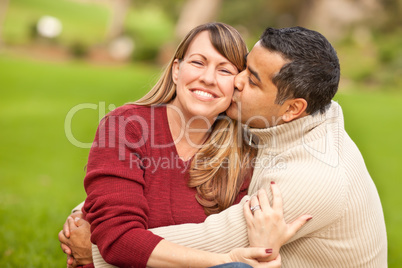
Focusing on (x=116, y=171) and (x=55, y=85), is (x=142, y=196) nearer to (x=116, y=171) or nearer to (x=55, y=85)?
(x=116, y=171)

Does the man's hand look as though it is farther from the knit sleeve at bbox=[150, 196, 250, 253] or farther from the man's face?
the man's face

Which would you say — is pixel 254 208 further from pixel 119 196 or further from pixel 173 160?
pixel 119 196

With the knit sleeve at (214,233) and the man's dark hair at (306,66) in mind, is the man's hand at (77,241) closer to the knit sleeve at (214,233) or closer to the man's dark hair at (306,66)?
the knit sleeve at (214,233)

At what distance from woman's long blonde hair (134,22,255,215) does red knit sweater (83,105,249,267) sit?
7 cm

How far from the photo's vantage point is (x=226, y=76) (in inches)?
116

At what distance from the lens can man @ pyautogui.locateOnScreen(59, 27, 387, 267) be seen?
2.49 m

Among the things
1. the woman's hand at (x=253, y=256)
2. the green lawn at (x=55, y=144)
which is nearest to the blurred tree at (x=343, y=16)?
the green lawn at (x=55, y=144)

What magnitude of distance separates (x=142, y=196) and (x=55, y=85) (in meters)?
15.2

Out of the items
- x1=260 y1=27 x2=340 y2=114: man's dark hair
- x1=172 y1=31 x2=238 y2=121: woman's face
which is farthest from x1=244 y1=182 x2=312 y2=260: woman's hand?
x1=172 y1=31 x2=238 y2=121: woman's face

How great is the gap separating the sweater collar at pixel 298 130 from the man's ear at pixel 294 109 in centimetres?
4

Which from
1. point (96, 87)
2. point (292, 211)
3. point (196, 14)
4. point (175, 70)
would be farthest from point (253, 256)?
point (196, 14)

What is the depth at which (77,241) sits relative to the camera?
283cm

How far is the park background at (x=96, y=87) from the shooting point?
5.77 metres

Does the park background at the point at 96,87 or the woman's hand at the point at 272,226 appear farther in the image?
the park background at the point at 96,87
